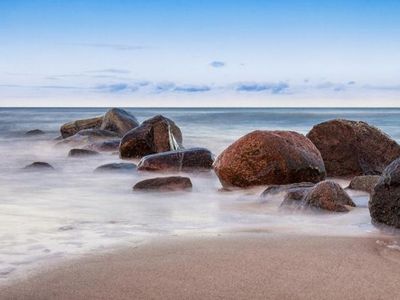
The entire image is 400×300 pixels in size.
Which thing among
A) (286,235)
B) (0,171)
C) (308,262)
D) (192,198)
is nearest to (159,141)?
(0,171)

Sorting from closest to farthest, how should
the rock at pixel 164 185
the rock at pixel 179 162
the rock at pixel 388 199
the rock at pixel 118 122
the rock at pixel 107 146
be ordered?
the rock at pixel 388 199, the rock at pixel 164 185, the rock at pixel 179 162, the rock at pixel 107 146, the rock at pixel 118 122

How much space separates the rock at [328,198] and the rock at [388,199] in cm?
55

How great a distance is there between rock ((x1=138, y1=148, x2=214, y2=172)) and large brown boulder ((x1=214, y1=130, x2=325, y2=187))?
67.9 inches

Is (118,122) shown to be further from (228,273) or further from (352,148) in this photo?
(228,273)

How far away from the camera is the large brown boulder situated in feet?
24.9

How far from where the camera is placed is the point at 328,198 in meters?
5.56

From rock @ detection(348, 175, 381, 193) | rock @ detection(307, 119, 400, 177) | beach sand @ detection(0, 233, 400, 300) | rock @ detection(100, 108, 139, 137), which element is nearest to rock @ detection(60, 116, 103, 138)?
rock @ detection(100, 108, 139, 137)

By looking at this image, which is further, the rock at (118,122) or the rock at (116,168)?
the rock at (118,122)

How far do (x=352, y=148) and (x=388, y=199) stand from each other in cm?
416

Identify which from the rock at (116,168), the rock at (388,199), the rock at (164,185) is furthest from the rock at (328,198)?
the rock at (116,168)

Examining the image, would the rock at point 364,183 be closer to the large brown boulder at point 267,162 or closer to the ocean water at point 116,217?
the ocean water at point 116,217

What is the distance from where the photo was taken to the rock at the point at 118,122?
16469mm

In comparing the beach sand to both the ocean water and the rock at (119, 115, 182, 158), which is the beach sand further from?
the rock at (119, 115, 182, 158)

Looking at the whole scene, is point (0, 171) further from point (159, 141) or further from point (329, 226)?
point (329, 226)
